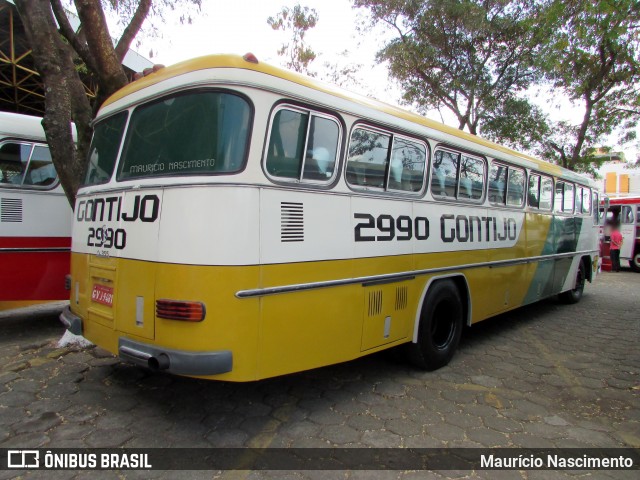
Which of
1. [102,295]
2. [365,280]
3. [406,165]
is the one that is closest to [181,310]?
[102,295]

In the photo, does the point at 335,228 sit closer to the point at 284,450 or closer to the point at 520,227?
the point at 284,450

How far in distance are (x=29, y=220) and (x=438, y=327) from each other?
5.12 meters

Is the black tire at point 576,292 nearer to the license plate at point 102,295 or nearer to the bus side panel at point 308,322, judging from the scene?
the bus side panel at point 308,322

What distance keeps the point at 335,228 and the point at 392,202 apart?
31.8 inches

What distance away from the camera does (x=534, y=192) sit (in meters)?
6.31

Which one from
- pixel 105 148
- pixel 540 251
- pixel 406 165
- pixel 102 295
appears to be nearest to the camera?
pixel 102 295

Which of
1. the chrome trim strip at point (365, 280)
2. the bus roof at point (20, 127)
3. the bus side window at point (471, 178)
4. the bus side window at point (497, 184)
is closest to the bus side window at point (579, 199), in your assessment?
the chrome trim strip at point (365, 280)

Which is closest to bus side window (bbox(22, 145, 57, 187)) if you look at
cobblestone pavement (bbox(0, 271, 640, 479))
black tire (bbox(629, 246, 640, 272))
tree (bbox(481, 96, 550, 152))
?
cobblestone pavement (bbox(0, 271, 640, 479))

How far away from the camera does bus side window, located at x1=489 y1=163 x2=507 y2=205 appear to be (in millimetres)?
5313

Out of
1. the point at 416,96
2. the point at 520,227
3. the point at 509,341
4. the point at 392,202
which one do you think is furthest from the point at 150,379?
the point at 416,96

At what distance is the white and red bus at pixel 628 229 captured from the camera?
14.8 m

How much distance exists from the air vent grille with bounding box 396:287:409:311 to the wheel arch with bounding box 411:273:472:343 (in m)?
0.25

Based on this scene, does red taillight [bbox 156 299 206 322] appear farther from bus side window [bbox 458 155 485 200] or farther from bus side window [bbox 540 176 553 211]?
bus side window [bbox 540 176 553 211]

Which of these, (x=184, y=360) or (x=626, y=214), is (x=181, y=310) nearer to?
(x=184, y=360)
